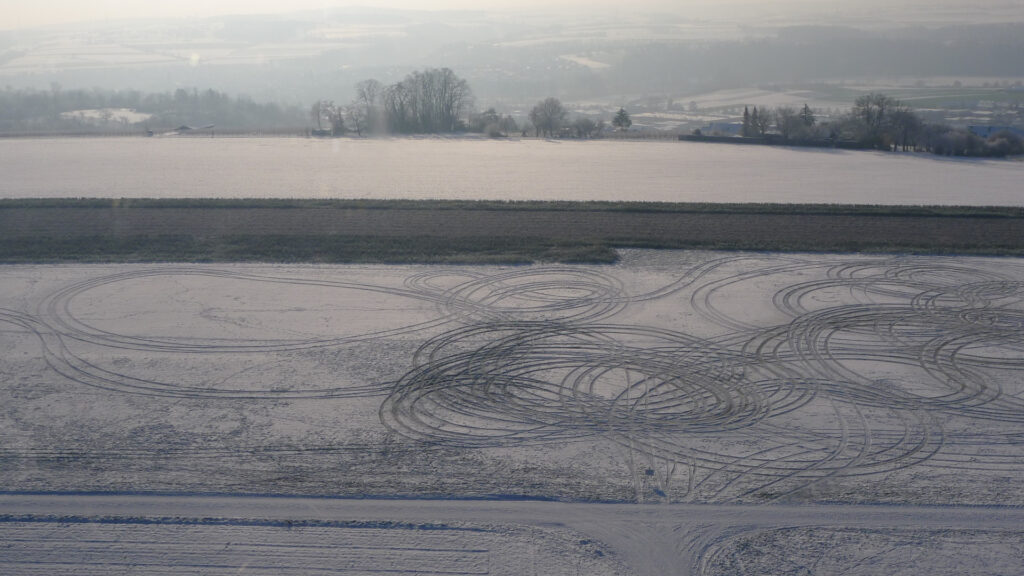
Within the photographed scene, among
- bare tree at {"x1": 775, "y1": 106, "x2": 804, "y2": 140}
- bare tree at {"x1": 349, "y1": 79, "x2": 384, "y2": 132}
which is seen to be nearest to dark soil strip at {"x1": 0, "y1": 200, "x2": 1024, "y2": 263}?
bare tree at {"x1": 775, "y1": 106, "x2": 804, "y2": 140}

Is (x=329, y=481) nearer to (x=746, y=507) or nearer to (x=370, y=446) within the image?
(x=370, y=446)

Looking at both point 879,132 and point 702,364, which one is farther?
point 879,132

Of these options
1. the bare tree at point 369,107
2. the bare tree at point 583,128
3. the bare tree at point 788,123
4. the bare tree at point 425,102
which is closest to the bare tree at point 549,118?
the bare tree at point 583,128

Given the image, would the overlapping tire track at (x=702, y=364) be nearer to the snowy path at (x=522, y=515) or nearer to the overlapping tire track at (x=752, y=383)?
the overlapping tire track at (x=752, y=383)

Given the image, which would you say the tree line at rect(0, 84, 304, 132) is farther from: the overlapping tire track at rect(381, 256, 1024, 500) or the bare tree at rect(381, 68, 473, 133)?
the overlapping tire track at rect(381, 256, 1024, 500)

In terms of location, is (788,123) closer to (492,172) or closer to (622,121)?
(622,121)

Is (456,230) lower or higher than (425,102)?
lower

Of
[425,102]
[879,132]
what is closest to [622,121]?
[425,102]

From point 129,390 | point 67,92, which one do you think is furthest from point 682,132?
point 67,92
